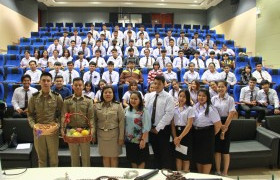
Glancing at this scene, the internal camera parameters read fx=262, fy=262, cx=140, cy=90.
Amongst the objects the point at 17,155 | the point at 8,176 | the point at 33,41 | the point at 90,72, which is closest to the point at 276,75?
the point at 90,72

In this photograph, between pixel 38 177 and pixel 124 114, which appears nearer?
pixel 38 177

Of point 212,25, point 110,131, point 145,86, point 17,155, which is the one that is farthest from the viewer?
point 212,25

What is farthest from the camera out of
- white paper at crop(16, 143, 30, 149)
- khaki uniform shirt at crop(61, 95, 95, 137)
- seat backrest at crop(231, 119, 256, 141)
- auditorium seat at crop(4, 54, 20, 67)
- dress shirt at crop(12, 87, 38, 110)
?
auditorium seat at crop(4, 54, 20, 67)

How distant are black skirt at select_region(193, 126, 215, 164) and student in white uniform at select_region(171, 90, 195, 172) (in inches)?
5.0

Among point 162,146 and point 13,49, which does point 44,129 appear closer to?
point 162,146

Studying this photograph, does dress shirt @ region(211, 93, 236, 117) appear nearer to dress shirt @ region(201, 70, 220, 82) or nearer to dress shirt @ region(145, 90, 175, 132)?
dress shirt @ region(145, 90, 175, 132)

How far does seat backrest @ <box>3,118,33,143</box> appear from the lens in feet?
13.2

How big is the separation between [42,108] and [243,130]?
3.19 meters

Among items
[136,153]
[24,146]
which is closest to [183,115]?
[136,153]

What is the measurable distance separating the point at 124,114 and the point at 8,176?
138 centimetres

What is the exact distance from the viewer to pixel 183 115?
3.06 m

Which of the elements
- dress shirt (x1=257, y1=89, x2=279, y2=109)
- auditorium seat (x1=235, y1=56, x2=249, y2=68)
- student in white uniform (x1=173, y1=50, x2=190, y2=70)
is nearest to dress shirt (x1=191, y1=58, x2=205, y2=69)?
student in white uniform (x1=173, y1=50, x2=190, y2=70)

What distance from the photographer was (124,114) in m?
2.96

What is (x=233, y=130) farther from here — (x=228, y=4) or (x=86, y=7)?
(x=86, y=7)
